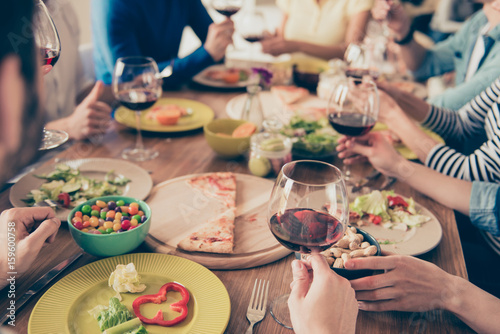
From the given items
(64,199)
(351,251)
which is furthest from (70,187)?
(351,251)

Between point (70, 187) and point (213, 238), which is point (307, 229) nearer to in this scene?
point (213, 238)

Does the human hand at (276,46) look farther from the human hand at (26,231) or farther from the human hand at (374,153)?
the human hand at (26,231)

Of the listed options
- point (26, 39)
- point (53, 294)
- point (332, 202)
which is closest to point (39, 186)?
point (53, 294)

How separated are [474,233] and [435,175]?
0.62 m

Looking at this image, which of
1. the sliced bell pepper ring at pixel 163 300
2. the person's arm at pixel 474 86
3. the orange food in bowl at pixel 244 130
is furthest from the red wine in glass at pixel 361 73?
the sliced bell pepper ring at pixel 163 300

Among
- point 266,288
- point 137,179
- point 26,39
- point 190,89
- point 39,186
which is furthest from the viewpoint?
point 190,89

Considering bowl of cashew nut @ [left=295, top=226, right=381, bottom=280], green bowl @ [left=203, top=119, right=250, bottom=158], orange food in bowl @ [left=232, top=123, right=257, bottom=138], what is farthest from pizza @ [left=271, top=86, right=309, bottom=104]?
bowl of cashew nut @ [left=295, top=226, right=381, bottom=280]

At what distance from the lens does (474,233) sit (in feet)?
5.92

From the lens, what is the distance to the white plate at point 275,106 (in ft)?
6.44

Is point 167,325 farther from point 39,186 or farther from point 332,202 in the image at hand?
point 39,186

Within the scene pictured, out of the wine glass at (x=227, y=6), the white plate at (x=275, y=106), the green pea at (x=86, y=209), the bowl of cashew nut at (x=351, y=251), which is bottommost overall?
the white plate at (x=275, y=106)

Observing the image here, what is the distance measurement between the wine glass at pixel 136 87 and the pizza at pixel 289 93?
30.2 inches

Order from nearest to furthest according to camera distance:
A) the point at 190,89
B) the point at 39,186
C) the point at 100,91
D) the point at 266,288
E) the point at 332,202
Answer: the point at 332,202, the point at 266,288, the point at 39,186, the point at 100,91, the point at 190,89

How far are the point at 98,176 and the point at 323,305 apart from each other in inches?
37.8
